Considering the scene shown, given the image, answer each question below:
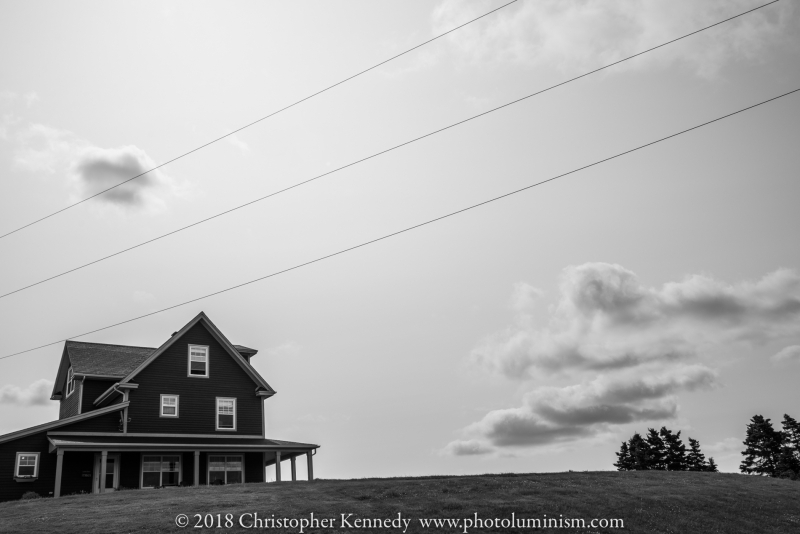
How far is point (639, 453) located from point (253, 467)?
245 feet

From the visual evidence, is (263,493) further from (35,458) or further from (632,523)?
(35,458)

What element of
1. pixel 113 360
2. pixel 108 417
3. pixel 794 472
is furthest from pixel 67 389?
pixel 794 472

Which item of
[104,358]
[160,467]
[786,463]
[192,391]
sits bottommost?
[786,463]

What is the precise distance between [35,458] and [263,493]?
18088mm

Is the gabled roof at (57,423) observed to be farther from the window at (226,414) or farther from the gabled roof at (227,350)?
the window at (226,414)

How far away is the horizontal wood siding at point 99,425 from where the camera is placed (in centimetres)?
4094

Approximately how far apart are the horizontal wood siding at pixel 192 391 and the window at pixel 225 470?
1.73m

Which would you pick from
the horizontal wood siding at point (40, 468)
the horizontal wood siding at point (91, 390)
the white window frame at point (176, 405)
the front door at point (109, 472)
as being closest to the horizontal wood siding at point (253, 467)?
the white window frame at point (176, 405)

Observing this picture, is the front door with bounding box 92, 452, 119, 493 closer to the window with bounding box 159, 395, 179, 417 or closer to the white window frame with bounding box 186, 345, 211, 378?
the window with bounding box 159, 395, 179, 417

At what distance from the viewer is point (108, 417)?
137ft

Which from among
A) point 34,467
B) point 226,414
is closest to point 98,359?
point 34,467

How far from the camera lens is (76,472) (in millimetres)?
40312

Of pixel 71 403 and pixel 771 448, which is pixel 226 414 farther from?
pixel 771 448

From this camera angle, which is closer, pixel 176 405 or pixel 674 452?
pixel 176 405
